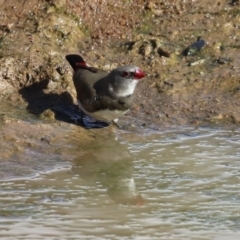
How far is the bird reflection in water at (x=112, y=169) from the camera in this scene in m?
7.00

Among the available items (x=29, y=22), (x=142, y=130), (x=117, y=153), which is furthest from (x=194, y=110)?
(x=29, y=22)

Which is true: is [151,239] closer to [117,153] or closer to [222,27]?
[117,153]

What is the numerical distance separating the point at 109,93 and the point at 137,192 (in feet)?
6.42

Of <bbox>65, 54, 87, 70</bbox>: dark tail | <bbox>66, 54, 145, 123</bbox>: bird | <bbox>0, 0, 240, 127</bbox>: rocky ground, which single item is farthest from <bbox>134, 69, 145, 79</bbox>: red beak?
<bbox>65, 54, 87, 70</bbox>: dark tail

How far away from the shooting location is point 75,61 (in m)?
9.25

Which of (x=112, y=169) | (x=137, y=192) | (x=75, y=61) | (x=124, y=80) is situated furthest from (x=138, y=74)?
(x=137, y=192)

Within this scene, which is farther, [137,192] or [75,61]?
[75,61]

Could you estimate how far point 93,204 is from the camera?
6742mm

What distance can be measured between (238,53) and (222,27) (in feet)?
1.79

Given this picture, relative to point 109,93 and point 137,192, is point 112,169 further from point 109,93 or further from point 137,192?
point 109,93

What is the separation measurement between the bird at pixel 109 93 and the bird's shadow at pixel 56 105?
5.9 inches

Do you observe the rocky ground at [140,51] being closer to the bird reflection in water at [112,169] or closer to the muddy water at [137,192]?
the muddy water at [137,192]

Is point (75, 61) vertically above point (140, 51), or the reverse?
point (140, 51)

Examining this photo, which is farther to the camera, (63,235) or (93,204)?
(93,204)
